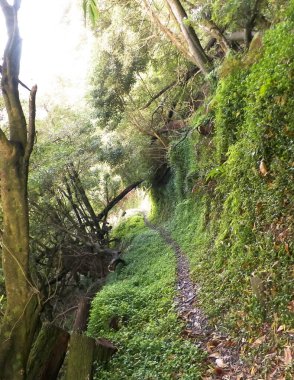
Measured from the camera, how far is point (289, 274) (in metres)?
4.57

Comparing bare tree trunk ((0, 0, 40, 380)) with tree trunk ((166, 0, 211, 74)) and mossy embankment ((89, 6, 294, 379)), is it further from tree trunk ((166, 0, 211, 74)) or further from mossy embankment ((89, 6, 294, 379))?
tree trunk ((166, 0, 211, 74))

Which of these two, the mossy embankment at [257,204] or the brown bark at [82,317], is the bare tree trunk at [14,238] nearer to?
the mossy embankment at [257,204]

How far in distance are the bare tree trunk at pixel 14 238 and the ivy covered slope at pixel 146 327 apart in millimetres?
1910

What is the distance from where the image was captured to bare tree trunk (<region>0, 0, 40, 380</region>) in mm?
4578

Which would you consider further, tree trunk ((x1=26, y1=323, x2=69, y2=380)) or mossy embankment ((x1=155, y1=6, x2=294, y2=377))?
tree trunk ((x1=26, y1=323, x2=69, y2=380))

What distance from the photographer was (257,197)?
598 centimetres

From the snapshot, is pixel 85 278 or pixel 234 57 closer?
pixel 234 57

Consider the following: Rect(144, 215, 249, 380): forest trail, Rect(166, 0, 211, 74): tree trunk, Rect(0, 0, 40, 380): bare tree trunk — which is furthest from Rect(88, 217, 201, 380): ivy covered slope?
Rect(166, 0, 211, 74): tree trunk

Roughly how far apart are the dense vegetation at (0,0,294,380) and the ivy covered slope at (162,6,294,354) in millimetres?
25

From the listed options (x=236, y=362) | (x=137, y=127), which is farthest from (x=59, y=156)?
(x=236, y=362)

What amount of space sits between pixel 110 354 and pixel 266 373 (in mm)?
3156

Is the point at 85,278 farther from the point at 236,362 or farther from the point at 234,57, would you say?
the point at 236,362

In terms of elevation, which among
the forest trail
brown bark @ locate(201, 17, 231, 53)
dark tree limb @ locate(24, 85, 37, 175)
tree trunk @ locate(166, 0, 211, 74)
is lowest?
the forest trail

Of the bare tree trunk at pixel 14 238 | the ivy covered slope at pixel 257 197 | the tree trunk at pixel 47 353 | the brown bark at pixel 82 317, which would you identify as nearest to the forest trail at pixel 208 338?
the ivy covered slope at pixel 257 197
